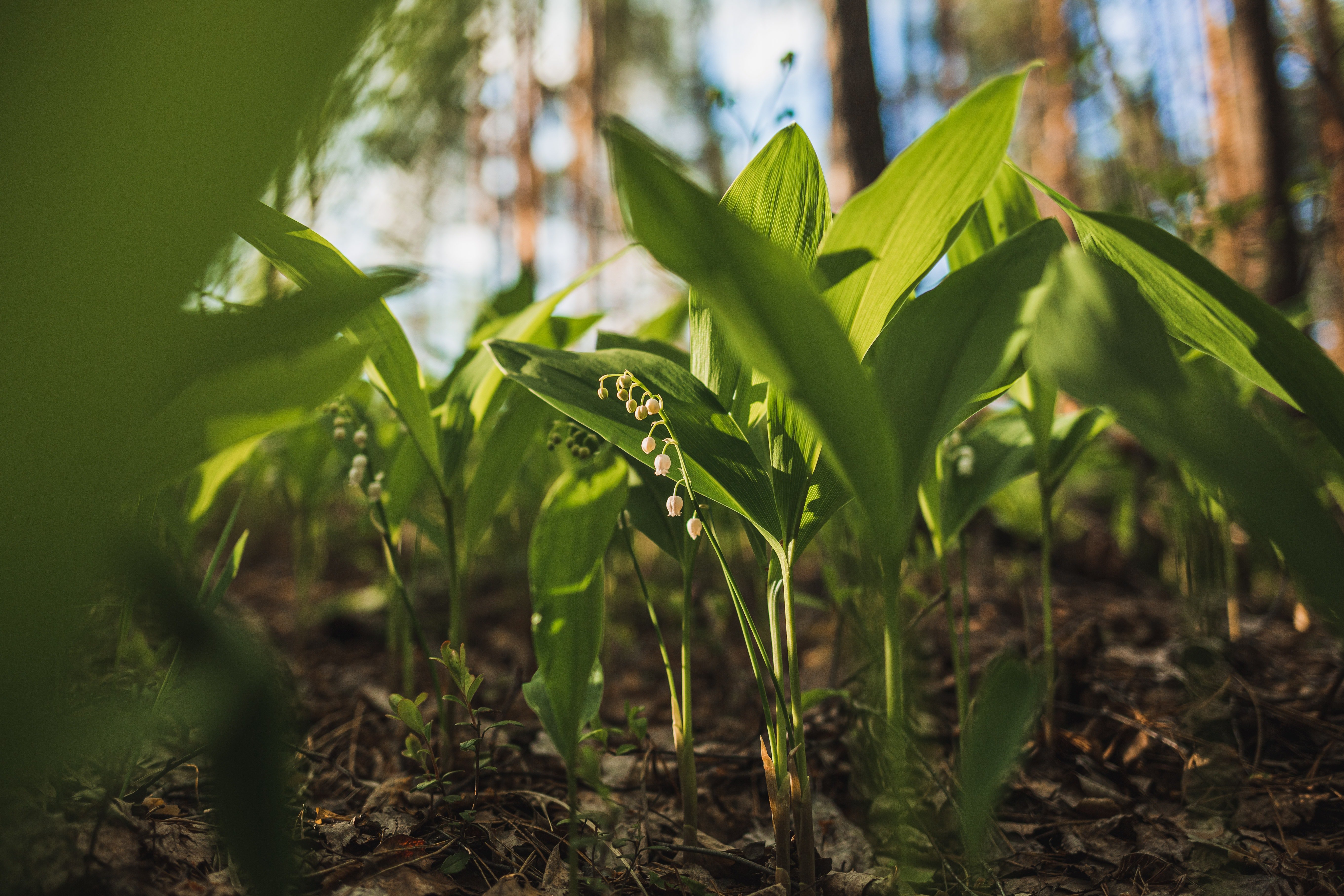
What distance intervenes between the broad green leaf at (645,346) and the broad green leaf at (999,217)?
44 cm

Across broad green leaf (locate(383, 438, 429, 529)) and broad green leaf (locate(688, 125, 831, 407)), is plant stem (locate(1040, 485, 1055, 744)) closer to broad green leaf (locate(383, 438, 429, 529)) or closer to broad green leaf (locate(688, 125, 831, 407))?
broad green leaf (locate(688, 125, 831, 407))

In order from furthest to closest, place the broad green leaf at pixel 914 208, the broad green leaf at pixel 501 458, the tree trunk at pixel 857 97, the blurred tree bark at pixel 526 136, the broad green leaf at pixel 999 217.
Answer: the blurred tree bark at pixel 526 136
the tree trunk at pixel 857 97
the broad green leaf at pixel 501 458
the broad green leaf at pixel 999 217
the broad green leaf at pixel 914 208

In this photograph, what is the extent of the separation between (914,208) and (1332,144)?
2.50 metres

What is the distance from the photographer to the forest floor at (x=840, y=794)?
0.74 m

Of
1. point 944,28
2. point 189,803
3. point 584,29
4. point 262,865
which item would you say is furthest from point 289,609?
point 944,28

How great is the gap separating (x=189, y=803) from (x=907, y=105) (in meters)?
12.9

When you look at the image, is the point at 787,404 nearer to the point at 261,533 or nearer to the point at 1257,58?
the point at 1257,58

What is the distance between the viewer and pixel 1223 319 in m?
0.72

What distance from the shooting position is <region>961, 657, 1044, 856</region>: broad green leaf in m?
0.61

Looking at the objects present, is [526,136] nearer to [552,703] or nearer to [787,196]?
[787,196]

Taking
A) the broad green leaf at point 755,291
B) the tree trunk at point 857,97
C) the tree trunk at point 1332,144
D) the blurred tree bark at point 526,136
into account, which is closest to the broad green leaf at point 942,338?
the broad green leaf at point 755,291

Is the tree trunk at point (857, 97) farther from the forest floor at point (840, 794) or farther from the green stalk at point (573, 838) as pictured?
the green stalk at point (573, 838)

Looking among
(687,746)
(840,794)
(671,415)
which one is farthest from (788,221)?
(840,794)

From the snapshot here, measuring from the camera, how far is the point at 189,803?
0.87 m
